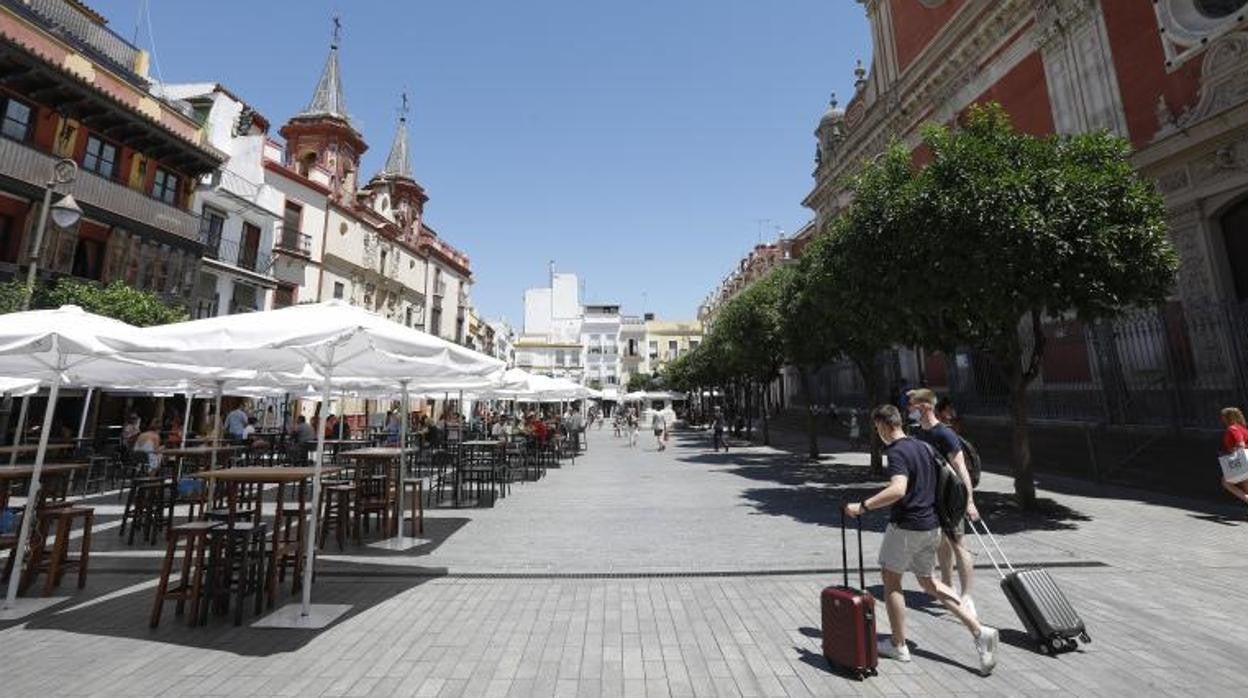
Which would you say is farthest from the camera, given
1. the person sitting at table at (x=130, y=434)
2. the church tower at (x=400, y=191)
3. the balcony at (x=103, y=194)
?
the church tower at (x=400, y=191)

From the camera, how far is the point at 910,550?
12.5 ft

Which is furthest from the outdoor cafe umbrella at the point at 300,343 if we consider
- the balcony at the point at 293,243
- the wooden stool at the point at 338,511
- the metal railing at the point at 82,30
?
the balcony at the point at 293,243

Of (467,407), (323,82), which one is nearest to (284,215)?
(323,82)

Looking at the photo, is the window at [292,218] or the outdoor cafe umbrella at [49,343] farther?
the window at [292,218]

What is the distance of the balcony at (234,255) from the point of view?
2361 centimetres

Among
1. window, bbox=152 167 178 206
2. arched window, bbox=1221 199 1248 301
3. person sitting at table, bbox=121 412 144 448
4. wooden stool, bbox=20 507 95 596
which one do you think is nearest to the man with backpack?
wooden stool, bbox=20 507 95 596

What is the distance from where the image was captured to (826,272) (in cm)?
1155

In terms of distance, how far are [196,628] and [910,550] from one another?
18.7 ft

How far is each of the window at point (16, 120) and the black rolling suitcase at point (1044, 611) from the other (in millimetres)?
25240

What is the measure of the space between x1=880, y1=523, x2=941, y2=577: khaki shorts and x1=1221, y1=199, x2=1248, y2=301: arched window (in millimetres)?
13684

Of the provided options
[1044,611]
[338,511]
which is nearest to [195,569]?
[338,511]

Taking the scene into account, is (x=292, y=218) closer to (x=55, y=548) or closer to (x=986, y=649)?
(x=55, y=548)

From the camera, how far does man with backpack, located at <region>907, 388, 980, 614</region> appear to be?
4555 mm

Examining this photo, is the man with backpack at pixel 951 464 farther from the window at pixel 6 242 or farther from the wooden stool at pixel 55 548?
the window at pixel 6 242
